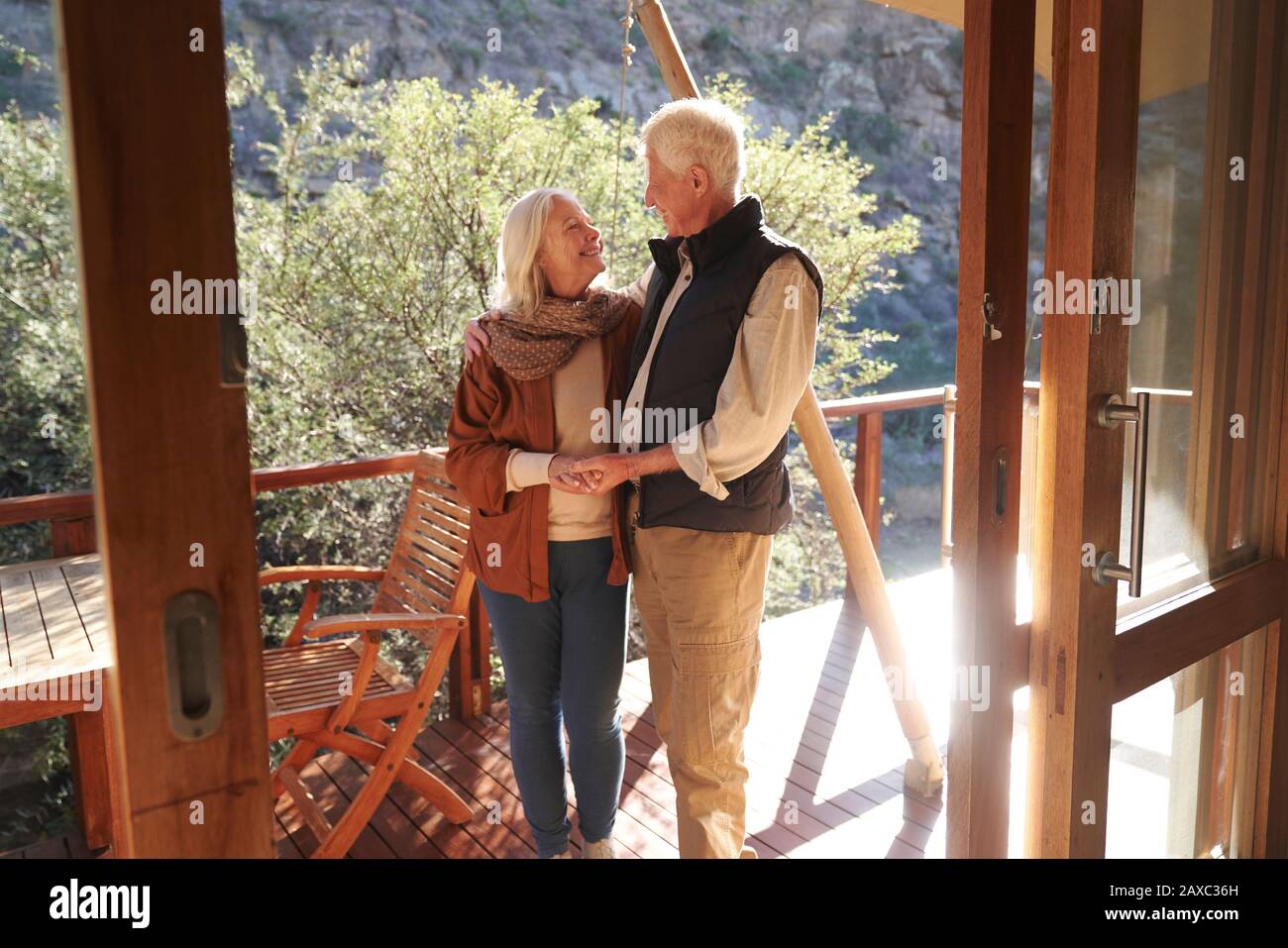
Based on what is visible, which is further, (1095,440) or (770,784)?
(770,784)

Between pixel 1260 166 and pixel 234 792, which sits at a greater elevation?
pixel 1260 166

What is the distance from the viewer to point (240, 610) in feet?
3.15

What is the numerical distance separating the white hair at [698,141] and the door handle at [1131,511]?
791mm

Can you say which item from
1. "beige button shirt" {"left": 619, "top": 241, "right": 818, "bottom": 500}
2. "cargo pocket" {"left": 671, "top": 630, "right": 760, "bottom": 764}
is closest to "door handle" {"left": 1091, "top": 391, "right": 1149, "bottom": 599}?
"beige button shirt" {"left": 619, "top": 241, "right": 818, "bottom": 500}

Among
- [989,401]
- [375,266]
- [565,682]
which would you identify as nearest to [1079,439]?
[989,401]

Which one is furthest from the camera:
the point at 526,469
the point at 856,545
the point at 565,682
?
the point at 856,545

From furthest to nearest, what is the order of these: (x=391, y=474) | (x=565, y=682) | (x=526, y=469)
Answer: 1. (x=391, y=474)
2. (x=565, y=682)
3. (x=526, y=469)

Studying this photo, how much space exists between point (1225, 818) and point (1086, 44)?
62.6 inches

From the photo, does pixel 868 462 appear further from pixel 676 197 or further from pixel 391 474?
pixel 676 197

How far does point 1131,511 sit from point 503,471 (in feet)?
3.79

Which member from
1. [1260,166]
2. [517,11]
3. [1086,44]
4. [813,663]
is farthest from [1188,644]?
[517,11]

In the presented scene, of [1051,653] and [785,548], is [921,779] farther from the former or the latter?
[785,548]

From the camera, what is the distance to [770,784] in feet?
9.86

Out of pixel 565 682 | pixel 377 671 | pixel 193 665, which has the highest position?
pixel 193 665
